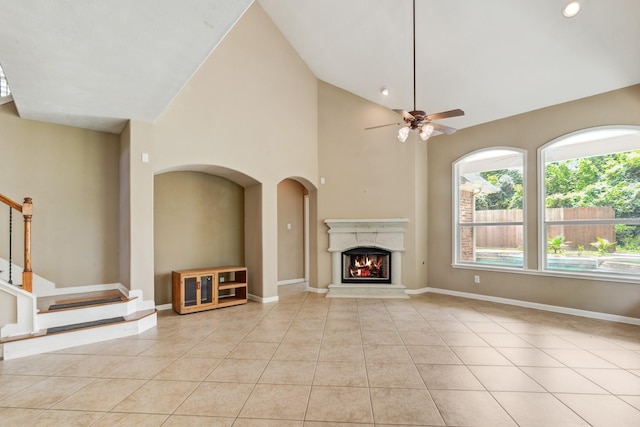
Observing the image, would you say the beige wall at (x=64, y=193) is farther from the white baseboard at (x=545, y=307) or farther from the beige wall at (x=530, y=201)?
the beige wall at (x=530, y=201)

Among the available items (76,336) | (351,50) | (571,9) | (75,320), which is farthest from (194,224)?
(571,9)

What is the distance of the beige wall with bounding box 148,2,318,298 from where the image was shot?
461cm

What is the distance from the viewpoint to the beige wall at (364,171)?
234 inches

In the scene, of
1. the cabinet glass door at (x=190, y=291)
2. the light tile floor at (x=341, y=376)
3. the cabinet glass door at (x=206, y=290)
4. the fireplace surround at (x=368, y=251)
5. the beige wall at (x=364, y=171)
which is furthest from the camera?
the beige wall at (x=364, y=171)

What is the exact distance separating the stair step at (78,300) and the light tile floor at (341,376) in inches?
21.9

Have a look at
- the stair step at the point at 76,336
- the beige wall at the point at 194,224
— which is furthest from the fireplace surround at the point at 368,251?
the stair step at the point at 76,336

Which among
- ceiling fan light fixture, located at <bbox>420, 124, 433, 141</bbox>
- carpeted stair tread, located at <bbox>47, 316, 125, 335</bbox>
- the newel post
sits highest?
ceiling fan light fixture, located at <bbox>420, 124, 433, 141</bbox>

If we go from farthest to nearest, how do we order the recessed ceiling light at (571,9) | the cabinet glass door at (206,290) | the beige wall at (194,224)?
the beige wall at (194,224) < the cabinet glass door at (206,290) < the recessed ceiling light at (571,9)

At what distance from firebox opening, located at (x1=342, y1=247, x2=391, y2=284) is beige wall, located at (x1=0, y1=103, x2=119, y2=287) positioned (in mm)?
3893

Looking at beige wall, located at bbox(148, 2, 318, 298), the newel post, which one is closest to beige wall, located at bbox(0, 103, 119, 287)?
the newel post

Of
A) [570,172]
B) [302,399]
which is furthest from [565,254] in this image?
[302,399]

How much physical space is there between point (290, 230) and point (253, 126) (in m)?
2.59

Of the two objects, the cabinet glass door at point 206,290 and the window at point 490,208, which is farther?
the window at point 490,208

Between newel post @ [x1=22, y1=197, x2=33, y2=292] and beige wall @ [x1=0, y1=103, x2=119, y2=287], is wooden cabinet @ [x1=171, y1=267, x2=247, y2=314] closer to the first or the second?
beige wall @ [x1=0, y1=103, x2=119, y2=287]
